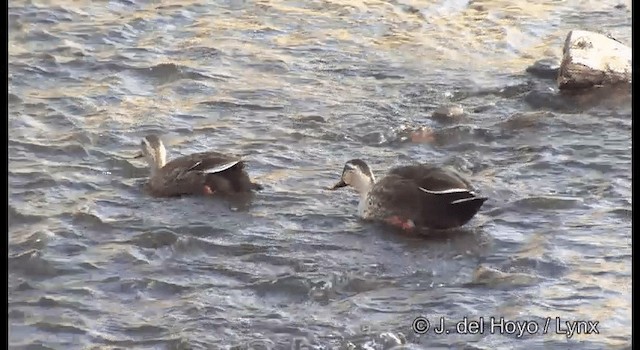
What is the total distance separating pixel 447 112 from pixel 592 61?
1.11 metres

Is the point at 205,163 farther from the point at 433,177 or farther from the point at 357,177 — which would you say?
the point at 433,177

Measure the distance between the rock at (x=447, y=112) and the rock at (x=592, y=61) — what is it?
89cm

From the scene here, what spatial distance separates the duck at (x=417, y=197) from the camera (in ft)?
23.6

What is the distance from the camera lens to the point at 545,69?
30.7ft

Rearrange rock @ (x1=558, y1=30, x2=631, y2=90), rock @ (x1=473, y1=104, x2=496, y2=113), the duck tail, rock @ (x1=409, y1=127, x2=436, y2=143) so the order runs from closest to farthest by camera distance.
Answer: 1. the duck tail
2. rock @ (x1=409, y1=127, x2=436, y2=143)
3. rock @ (x1=473, y1=104, x2=496, y2=113)
4. rock @ (x1=558, y1=30, x2=631, y2=90)

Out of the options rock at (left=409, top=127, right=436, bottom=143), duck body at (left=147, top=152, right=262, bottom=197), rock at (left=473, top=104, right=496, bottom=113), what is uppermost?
rock at (left=473, top=104, right=496, bottom=113)

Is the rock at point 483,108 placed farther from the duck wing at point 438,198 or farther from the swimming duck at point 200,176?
the swimming duck at point 200,176

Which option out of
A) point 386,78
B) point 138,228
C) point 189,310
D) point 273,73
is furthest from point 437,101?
point 189,310

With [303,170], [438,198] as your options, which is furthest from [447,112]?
[438,198]

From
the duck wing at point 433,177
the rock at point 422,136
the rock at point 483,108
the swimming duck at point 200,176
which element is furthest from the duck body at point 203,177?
the rock at point 483,108

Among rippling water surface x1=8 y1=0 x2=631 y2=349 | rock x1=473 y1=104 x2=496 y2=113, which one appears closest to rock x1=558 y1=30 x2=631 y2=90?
rippling water surface x1=8 y1=0 x2=631 y2=349

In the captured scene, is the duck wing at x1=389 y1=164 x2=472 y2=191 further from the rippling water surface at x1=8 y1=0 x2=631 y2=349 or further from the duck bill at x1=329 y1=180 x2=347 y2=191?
the duck bill at x1=329 y1=180 x2=347 y2=191

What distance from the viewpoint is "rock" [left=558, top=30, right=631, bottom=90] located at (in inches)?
353
